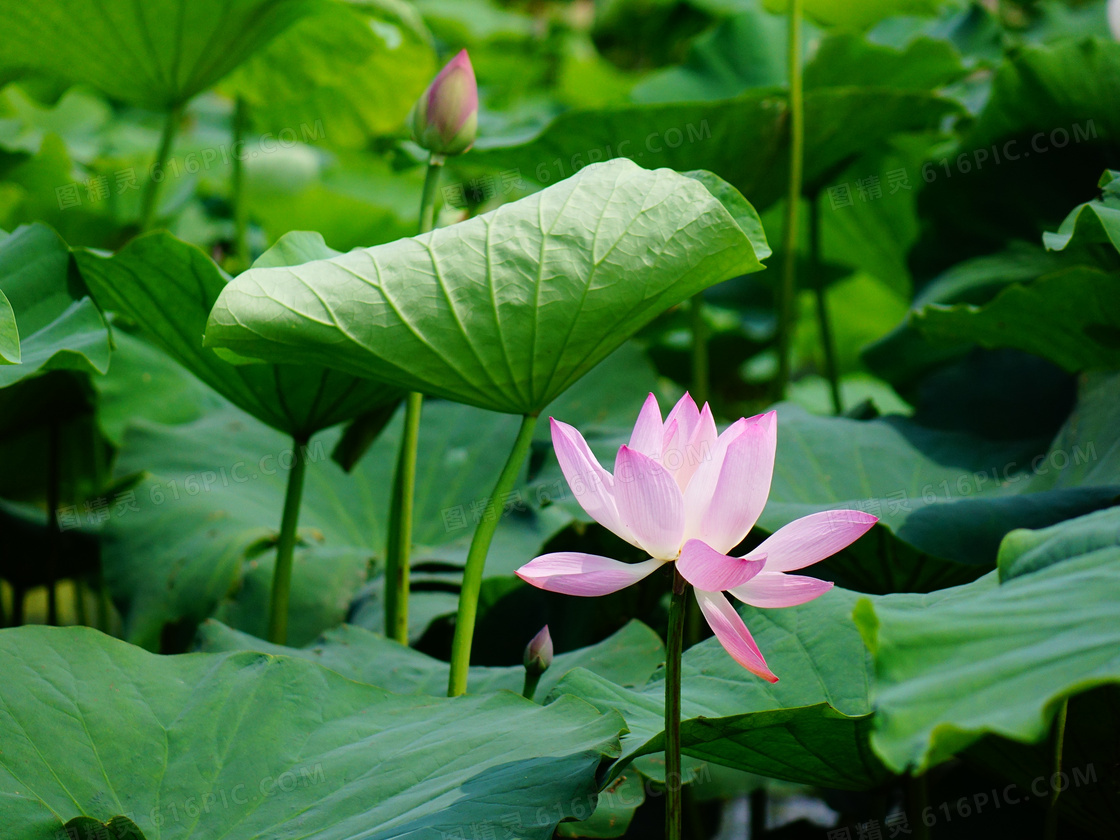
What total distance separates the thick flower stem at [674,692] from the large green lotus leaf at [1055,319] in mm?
688

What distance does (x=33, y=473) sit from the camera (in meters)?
1.74

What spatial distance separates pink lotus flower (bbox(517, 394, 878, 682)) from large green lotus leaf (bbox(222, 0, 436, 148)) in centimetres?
116

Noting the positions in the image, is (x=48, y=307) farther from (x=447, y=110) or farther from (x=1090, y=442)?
(x=1090, y=442)

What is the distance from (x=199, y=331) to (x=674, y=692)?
632 millimetres

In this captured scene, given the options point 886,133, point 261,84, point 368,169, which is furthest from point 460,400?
point 368,169

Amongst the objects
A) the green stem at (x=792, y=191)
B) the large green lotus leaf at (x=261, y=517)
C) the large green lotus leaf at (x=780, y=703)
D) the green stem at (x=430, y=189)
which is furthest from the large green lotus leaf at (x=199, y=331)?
the green stem at (x=792, y=191)

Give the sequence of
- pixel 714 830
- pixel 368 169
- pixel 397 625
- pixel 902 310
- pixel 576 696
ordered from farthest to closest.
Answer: pixel 368 169 < pixel 902 310 < pixel 714 830 < pixel 397 625 < pixel 576 696

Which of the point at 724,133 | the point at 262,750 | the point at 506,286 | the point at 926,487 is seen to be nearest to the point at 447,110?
the point at 506,286

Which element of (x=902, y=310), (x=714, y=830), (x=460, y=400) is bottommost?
(x=714, y=830)

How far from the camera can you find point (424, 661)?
3.29 feet

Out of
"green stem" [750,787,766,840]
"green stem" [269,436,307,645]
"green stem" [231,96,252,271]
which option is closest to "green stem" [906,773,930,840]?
"green stem" [750,787,766,840]

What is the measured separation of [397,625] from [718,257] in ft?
1.82

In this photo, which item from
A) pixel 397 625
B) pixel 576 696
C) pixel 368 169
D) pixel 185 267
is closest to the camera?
pixel 576 696

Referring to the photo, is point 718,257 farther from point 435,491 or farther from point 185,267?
point 435,491
